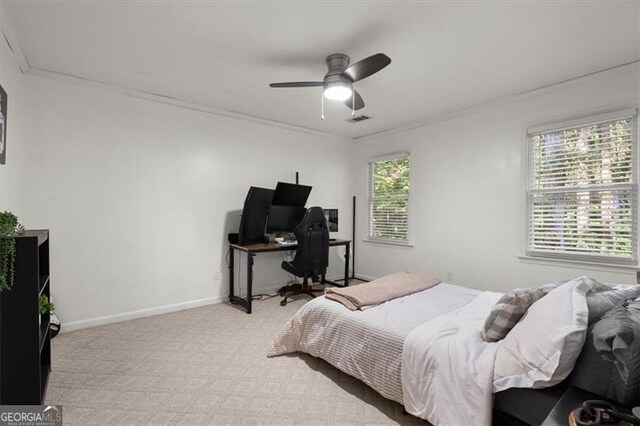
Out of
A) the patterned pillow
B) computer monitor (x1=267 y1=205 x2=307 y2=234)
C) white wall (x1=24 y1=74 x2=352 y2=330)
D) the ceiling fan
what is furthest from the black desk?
the patterned pillow

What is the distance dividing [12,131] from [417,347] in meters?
3.48

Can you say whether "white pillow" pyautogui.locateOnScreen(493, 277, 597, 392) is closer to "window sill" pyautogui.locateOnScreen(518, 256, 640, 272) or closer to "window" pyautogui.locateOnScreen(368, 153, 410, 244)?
"window sill" pyautogui.locateOnScreen(518, 256, 640, 272)

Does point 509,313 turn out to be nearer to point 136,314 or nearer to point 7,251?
point 7,251

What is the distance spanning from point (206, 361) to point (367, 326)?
1.40 m

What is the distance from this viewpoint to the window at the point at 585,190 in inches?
115

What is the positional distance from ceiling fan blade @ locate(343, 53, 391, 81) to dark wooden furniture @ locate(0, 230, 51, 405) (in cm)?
229

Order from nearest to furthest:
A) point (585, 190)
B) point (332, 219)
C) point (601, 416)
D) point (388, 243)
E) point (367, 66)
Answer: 1. point (601, 416)
2. point (367, 66)
3. point (585, 190)
4. point (388, 243)
5. point (332, 219)

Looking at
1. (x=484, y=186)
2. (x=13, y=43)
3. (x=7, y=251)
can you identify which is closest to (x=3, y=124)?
(x=13, y=43)

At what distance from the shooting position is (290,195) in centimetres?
456

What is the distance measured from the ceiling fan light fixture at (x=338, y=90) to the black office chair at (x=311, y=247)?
1637 millimetres

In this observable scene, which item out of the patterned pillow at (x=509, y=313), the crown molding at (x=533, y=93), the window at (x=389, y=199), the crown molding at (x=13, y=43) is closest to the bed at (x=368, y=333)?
the patterned pillow at (x=509, y=313)

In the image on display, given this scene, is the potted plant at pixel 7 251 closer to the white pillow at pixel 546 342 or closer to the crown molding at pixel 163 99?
the crown molding at pixel 163 99

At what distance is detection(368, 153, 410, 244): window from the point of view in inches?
192

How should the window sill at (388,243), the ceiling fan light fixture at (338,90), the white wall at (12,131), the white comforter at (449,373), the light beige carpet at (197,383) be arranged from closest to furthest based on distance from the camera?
the white comforter at (449,373), the light beige carpet at (197,383), the white wall at (12,131), the ceiling fan light fixture at (338,90), the window sill at (388,243)
